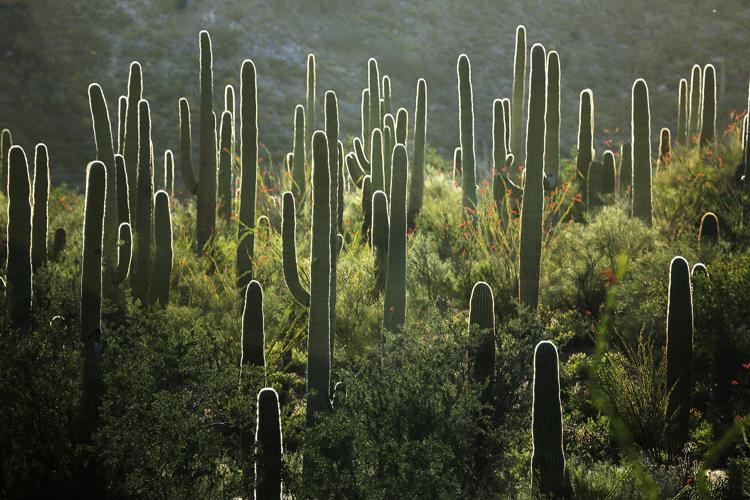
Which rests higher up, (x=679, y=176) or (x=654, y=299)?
(x=679, y=176)

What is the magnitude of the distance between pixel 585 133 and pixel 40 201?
659 cm

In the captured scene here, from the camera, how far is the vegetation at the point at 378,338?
5160 millimetres

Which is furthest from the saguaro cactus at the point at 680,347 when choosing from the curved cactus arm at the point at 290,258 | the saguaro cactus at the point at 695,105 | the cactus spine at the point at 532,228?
the saguaro cactus at the point at 695,105

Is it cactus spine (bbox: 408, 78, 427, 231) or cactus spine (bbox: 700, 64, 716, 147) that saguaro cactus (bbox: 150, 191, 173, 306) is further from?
cactus spine (bbox: 700, 64, 716, 147)

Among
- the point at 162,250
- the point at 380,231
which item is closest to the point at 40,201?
the point at 162,250

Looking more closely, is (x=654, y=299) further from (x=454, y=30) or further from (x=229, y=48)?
(x=454, y=30)

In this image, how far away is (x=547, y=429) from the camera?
5.31 meters

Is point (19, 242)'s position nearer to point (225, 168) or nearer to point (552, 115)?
point (225, 168)

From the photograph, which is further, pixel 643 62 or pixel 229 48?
pixel 643 62

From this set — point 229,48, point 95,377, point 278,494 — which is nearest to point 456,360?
point 278,494

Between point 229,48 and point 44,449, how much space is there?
25.6m

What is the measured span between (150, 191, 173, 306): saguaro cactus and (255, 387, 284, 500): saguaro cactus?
3.42m

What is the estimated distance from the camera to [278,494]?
510 centimetres

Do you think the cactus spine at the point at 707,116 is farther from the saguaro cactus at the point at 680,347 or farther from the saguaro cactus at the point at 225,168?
the saguaro cactus at the point at 680,347
